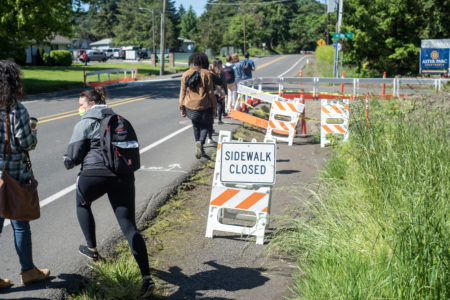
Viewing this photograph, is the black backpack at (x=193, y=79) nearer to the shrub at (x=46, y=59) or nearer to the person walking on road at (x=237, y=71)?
the person walking on road at (x=237, y=71)

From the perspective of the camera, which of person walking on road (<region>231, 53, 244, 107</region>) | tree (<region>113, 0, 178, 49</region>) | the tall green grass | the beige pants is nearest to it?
the tall green grass

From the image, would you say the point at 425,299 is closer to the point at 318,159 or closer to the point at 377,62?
the point at 318,159

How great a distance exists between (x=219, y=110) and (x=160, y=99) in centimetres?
759

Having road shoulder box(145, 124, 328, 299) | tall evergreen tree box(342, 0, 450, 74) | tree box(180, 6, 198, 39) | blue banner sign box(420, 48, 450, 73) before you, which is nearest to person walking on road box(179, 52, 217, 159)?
road shoulder box(145, 124, 328, 299)

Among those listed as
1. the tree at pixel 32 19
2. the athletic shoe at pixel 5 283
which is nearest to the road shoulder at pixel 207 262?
the athletic shoe at pixel 5 283

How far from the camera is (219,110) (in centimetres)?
1383

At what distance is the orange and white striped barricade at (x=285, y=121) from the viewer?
1181 centimetres

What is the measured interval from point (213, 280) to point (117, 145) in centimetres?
153

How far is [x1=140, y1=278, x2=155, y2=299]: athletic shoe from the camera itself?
13.1ft

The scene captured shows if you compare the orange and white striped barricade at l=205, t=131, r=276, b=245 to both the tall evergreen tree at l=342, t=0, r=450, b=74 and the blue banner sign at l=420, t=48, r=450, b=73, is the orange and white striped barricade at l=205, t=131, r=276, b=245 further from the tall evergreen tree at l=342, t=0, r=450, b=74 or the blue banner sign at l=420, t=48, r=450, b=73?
the tall evergreen tree at l=342, t=0, r=450, b=74

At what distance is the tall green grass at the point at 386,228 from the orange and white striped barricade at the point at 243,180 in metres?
0.55

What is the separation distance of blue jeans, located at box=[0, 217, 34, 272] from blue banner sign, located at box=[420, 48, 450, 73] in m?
27.2

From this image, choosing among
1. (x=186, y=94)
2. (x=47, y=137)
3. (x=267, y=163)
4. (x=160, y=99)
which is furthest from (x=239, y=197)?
(x=160, y=99)

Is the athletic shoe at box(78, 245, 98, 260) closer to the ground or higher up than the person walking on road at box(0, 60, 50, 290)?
closer to the ground
